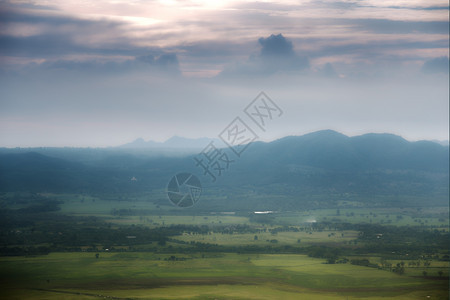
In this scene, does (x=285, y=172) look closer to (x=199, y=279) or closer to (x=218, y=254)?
(x=218, y=254)

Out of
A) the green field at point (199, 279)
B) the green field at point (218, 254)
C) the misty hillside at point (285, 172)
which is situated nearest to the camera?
the green field at point (199, 279)

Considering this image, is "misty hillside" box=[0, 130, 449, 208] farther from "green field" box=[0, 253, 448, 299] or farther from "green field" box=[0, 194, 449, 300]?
"green field" box=[0, 253, 448, 299]

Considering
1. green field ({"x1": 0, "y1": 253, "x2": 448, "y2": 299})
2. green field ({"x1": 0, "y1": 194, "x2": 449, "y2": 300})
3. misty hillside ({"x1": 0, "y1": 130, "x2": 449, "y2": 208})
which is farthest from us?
misty hillside ({"x1": 0, "y1": 130, "x2": 449, "y2": 208})

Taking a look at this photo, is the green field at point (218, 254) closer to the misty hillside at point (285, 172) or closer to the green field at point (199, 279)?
the green field at point (199, 279)

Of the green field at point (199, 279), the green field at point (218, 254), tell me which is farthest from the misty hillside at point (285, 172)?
the green field at point (199, 279)

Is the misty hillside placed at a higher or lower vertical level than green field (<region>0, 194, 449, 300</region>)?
higher

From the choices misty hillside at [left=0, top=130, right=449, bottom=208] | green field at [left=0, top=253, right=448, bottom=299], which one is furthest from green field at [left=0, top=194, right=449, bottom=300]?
misty hillside at [left=0, top=130, right=449, bottom=208]
